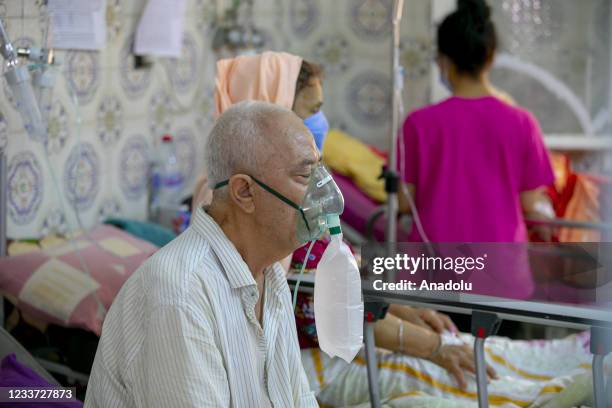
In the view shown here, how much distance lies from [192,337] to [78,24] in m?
1.82

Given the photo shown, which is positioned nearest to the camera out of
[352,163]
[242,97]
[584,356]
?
[242,97]

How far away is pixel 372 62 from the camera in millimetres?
5098

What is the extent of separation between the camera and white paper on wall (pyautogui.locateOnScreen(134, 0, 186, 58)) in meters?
3.75

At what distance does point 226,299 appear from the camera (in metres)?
1.79

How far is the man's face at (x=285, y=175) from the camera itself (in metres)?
1.84

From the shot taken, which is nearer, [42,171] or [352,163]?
[42,171]

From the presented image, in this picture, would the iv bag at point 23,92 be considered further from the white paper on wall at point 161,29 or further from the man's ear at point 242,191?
the white paper on wall at point 161,29

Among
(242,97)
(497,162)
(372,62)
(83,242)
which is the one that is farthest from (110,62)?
(372,62)

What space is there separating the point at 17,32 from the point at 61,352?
1042mm

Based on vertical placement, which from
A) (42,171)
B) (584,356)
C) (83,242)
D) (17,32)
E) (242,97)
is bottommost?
(584,356)

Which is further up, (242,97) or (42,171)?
(242,97)

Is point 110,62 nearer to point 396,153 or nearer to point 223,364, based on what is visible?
point 396,153

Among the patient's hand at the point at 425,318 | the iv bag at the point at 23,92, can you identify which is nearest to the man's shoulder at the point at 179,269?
the iv bag at the point at 23,92

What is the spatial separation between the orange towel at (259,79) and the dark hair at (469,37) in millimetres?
743
